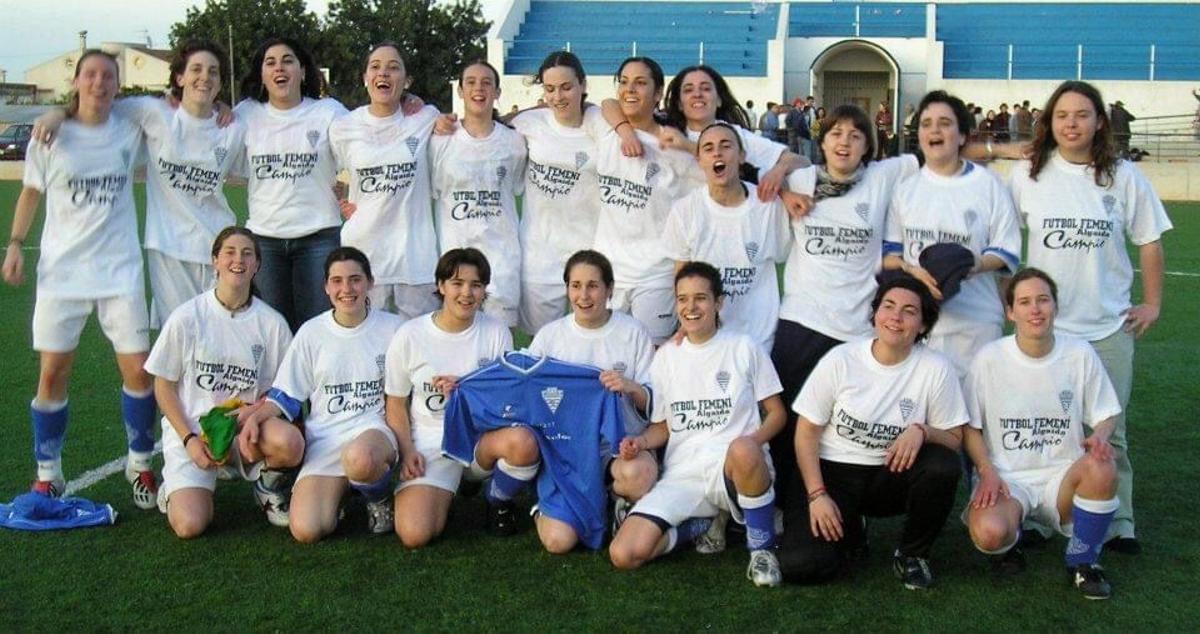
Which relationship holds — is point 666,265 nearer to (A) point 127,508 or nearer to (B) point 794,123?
(A) point 127,508

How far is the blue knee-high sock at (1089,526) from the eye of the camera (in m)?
4.39

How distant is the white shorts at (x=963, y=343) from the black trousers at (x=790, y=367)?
0.43m

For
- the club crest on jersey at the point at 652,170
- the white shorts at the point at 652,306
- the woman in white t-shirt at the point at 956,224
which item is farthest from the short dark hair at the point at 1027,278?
the club crest on jersey at the point at 652,170

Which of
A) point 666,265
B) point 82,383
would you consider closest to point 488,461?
point 666,265

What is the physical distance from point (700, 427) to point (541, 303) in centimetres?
134

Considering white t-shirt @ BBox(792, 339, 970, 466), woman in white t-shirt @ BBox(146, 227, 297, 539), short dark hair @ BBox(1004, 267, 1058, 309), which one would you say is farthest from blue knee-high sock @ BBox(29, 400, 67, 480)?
short dark hair @ BBox(1004, 267, 1058, 309)

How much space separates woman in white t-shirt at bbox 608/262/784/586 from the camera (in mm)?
4660

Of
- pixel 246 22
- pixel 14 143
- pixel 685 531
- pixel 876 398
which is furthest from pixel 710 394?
pixel 246 22

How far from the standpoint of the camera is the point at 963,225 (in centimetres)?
493

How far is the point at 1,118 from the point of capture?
191ft

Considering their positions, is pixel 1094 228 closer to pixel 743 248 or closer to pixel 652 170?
pixel 743 248

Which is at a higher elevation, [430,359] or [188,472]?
[430,359]

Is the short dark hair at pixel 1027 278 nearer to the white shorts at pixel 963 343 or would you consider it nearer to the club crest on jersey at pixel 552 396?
the white shorts at pixel 963 343

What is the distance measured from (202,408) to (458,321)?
3.78 ft
